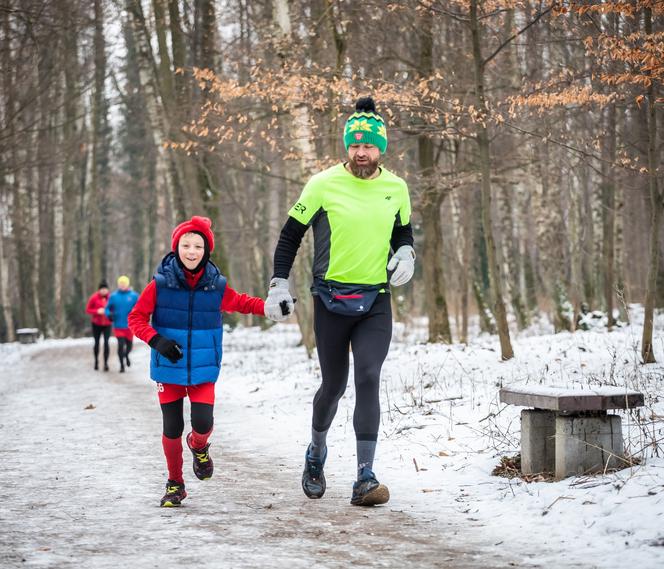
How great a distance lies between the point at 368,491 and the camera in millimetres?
5441

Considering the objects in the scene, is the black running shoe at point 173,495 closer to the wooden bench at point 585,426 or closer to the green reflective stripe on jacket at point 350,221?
the green reflective stripe on jacket at point 350,221

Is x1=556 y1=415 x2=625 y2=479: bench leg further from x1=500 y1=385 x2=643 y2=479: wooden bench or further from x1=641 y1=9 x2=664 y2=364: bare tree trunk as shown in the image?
x1=641 y1=9 x2=664 y2=364: bare tree trunk

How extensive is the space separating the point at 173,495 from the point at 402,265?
6.82 feet

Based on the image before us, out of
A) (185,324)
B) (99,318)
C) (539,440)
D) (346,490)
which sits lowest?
(346,490)

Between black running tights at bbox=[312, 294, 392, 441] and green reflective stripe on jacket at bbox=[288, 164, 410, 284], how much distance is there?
229 millimetres

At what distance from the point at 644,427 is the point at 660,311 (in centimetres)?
1791

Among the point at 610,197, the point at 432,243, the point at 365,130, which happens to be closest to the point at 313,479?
the point at 365,130

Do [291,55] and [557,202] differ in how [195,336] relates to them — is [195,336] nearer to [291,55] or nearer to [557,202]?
[291,55]

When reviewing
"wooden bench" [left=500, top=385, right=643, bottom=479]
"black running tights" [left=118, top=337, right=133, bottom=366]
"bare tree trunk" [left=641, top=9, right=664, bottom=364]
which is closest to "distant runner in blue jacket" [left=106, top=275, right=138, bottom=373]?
Result: "black running tights" [left=118, top=337, right=133, bottom=366]

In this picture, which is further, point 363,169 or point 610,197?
point 610,197

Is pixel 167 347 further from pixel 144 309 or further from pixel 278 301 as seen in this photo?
pixel 278 301

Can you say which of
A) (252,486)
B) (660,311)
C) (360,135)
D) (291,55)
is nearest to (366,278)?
(360,135)

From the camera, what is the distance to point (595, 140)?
12078mm

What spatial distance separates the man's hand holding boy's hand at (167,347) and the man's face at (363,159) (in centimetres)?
158
